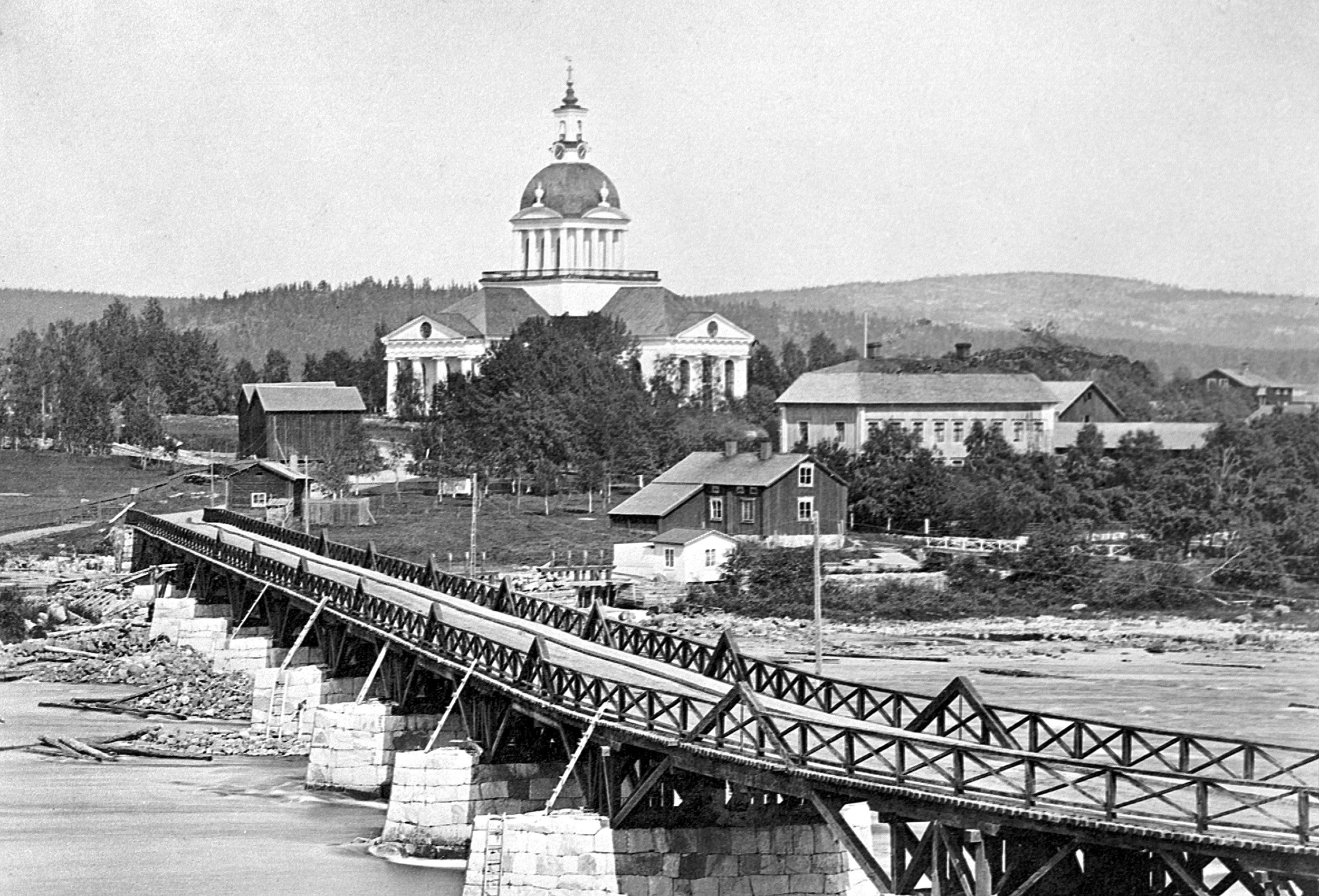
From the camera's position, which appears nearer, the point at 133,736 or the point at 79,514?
the point at 133,736

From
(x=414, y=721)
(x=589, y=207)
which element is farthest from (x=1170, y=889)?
(x=589, y=207)

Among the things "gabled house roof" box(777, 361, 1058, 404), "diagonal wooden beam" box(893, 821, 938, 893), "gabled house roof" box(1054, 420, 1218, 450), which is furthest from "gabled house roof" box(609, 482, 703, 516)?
"diagonal wooden beam" box(893, 821, 938, 893)

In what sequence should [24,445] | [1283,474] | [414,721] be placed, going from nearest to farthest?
[414,721] → [1283,474] → [24,445]

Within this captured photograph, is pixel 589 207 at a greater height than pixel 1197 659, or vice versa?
pixel 589 207

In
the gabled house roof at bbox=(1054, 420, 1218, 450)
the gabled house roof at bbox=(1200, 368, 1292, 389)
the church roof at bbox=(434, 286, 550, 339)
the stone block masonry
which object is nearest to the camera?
the stone block masonry

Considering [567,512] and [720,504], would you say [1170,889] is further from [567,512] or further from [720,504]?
[567,512]

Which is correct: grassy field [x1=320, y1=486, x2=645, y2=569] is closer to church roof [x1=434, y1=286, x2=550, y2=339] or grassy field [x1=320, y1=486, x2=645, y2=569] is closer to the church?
the church

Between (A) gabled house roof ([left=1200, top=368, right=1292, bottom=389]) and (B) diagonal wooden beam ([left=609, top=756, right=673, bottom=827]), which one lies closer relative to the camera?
(B) diagonal wooden beam ([left=609, top=756, right=673, bottom=827])

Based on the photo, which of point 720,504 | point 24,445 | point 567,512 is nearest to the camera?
point 720,504
